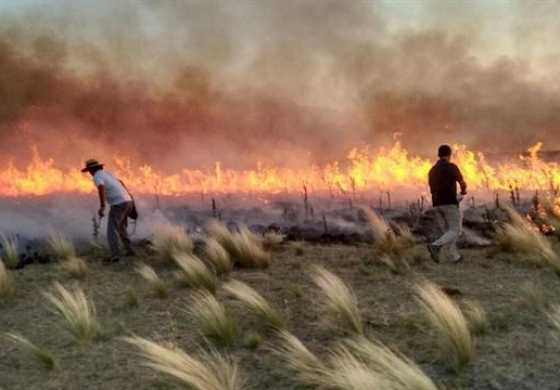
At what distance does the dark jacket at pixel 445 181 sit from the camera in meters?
10.9

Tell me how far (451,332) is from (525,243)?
591cm

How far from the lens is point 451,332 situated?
6.14 meters

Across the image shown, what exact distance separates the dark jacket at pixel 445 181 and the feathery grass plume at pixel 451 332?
4.48m

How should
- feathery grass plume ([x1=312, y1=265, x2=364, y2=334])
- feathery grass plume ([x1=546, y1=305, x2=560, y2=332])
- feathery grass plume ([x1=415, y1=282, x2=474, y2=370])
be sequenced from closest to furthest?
1. feathery grass plume ([x1=415, y1=282, x2=474, y2=370])
2. feathery grass plume ([x1=546, y1=305, x2=560, y2=332])
3. feathery grass plume ([x1=312, y1=265, x2=364, y2=334])

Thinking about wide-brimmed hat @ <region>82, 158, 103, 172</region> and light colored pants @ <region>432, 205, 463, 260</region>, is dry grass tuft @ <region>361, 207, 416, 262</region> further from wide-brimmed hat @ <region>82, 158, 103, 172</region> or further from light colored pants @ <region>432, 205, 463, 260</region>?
wide-brimmed hat @ <region>82, 158, 103, 172</region>

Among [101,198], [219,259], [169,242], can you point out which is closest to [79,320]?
[219,259]

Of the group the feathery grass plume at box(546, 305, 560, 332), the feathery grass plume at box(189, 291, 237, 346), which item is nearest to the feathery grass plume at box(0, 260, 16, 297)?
the feathery grass plume at box(189, 291, 237, 346)

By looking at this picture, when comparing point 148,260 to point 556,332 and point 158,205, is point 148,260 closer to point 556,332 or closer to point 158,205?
point 556,332

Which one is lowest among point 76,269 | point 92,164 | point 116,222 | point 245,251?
point 76,269

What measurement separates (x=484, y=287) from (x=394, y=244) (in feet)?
9.21

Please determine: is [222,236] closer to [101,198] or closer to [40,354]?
→ [101,198]

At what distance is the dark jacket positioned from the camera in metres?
10.9

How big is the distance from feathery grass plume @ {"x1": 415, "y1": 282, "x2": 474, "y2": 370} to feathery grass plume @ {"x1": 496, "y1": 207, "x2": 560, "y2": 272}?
428 centimetres

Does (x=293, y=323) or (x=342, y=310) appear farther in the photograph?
(x=293, y=323)
